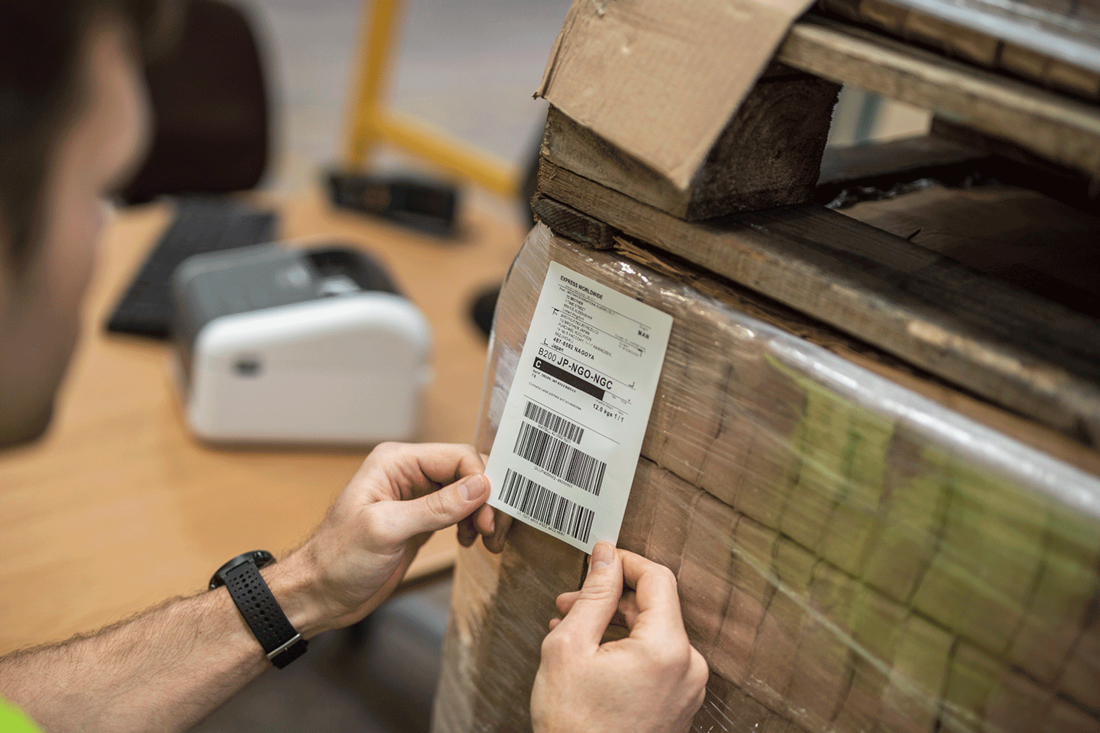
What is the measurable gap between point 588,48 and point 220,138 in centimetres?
193

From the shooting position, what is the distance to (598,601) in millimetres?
541

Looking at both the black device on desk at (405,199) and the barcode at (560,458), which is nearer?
the barcode at (560,458)

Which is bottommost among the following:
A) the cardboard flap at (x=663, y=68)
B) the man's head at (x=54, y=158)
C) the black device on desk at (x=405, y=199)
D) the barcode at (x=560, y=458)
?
the black device on desk at (x=405, y=199)

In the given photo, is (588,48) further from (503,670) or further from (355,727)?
(355,727)

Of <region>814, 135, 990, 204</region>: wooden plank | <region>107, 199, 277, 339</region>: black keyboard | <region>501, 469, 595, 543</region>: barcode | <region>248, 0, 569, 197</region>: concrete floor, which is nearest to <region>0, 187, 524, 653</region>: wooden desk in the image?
<region>107, 199, 277, 339</region>: black keyboard

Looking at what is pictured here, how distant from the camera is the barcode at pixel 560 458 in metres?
0.56

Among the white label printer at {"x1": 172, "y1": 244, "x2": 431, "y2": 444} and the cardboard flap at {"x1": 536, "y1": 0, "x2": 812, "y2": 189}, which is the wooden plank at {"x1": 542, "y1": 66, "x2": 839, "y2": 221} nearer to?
the cardboard flap at {"x1": 536, "y1": 0, "x2": 812, "y2": 189}

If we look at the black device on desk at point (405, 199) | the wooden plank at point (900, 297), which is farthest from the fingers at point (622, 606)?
the black device on desk at point (405, 199)

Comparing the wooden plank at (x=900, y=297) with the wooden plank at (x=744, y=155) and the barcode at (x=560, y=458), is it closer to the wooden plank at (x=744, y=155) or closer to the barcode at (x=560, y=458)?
the wooden plank at (x=744, y=155)

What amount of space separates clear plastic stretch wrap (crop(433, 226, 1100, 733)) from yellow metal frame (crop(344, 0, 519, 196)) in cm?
154

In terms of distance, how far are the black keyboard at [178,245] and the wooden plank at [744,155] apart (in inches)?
40.0

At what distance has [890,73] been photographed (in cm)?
41

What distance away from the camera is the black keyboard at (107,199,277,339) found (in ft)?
4.41

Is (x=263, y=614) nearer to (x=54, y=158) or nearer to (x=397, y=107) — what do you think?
(x=54, y=158)
